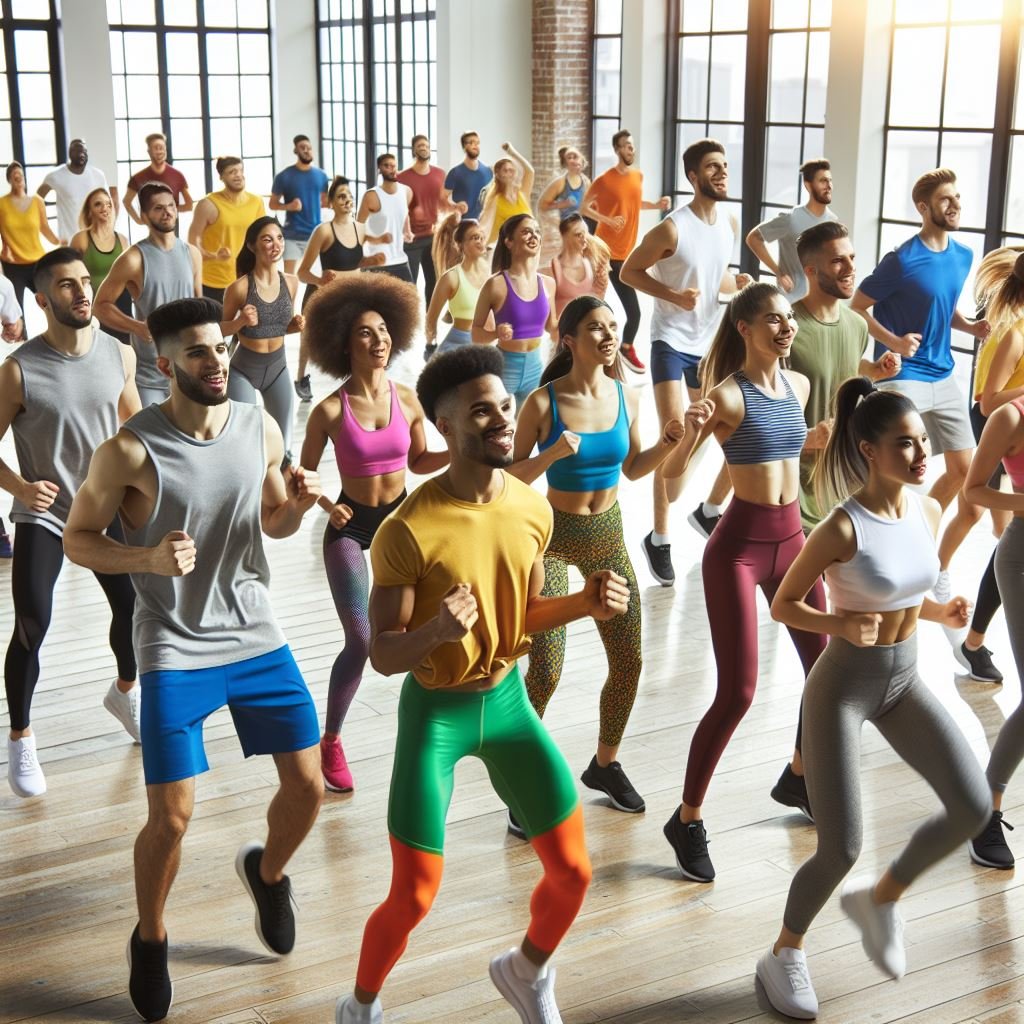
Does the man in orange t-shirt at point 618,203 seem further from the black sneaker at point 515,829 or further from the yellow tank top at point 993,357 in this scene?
the black sneaker at point 515,829

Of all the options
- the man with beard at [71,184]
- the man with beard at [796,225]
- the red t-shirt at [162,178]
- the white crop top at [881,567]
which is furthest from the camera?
the red t-shirt at [162,178]

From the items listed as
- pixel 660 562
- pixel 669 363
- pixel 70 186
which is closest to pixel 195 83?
pixel 70 186

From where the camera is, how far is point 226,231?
890cm

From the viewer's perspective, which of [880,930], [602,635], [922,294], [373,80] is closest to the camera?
[880,930]

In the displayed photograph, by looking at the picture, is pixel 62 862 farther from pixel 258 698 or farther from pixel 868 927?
pixel 868 927

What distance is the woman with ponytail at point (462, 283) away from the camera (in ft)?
22.7

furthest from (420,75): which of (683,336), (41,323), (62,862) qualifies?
(62,862)

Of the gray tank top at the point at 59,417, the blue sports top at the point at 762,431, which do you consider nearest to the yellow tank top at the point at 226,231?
the gray tank top at the point at 59,417

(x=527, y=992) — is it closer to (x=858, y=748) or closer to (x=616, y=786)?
(x=858, y=748)

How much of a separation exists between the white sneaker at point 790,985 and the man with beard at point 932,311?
8.65ft

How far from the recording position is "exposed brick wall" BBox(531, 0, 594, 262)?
44.5ft

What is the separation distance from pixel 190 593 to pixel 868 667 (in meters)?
1.43

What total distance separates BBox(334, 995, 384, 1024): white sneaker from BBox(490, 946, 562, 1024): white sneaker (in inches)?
10.2

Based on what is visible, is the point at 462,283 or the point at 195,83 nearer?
the point at 462,283
